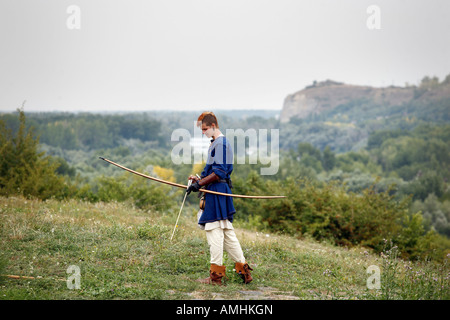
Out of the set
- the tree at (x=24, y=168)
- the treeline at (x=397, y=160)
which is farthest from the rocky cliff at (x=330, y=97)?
the tree at (x=24, y=168)

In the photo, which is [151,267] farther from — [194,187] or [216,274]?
[194,187]

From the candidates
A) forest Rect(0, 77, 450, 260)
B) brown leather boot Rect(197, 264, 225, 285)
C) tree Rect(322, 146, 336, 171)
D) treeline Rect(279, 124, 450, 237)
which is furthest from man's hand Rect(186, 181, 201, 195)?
tree Rect(322, 146, 336, 171)

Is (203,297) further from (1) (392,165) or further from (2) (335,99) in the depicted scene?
(2) (335,99)

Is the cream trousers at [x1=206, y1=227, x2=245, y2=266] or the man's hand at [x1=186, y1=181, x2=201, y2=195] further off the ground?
the man's hand at [x1=186, y1=181, x2=201, y2=195]

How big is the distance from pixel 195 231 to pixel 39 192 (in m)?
11.2

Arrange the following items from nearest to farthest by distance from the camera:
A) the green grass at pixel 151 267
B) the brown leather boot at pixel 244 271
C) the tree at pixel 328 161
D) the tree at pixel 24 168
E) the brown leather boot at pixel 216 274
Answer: the green grass at pixel 151 267
the brown leather boot at pixel 216 274
the brown leather boot at pixel 244 271
the tree at pixel 24 168
the tree at pixel 328 161

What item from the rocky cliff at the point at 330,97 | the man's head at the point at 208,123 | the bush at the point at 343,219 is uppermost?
the rocky cliff at the point at 330,97

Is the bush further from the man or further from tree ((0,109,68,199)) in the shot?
the man

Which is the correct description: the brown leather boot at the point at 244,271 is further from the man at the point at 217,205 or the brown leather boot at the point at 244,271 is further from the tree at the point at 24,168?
the tree at the point at 24,168

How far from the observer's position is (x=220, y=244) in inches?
272

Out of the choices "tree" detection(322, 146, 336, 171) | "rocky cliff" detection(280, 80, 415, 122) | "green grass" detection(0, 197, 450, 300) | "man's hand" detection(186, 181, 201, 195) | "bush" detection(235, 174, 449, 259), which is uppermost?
"rocky cliff" detection(280, 80, 415, 122)

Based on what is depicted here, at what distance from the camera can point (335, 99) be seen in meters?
175

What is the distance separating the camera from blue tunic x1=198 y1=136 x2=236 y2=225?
686 centimetres

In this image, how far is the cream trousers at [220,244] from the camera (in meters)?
6.89
